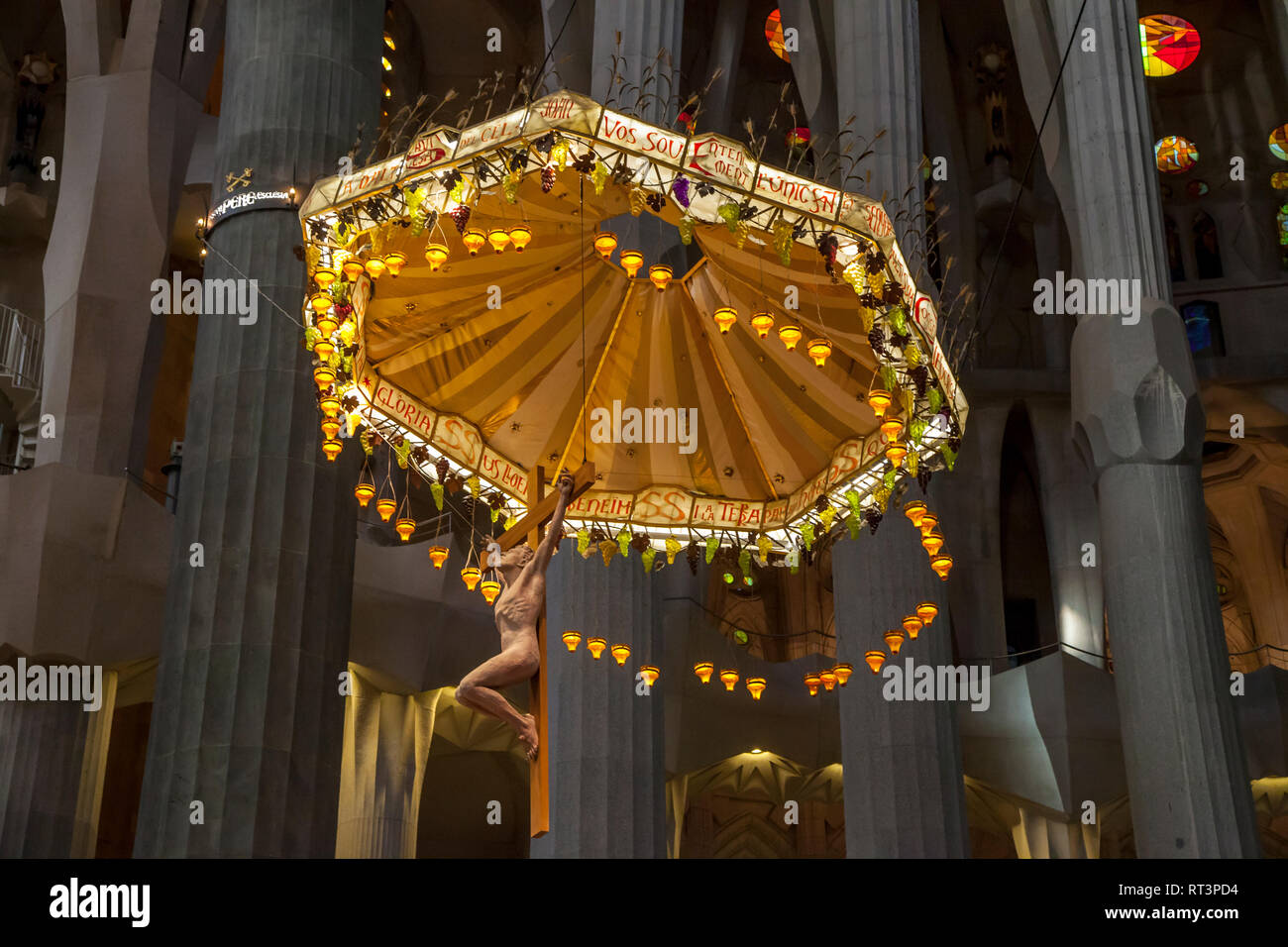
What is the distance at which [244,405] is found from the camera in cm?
1137

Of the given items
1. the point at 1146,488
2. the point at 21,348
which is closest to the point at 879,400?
the point at 1146,488

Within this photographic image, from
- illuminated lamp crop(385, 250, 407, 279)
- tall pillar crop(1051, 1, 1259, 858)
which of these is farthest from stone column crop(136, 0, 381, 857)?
tall pillar crop(1051, 1, 1259, 858)

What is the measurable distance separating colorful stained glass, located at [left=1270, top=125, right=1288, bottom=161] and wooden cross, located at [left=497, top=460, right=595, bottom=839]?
65.4ft

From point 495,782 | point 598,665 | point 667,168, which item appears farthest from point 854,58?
point 495,782

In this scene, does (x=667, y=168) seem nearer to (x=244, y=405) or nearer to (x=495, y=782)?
(x=244, y=405)

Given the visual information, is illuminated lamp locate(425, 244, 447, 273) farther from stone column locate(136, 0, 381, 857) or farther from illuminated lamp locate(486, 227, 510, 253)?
stone column locate(136, 0, 381, 857)

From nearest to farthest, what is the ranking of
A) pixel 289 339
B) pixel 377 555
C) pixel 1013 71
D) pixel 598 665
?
pixel 289 339, pixel 598 665, pixel 377 555, pixel 1013 71

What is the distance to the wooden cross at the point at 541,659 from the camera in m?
7.23

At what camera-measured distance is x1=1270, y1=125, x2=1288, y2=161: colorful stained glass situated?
24359 mm

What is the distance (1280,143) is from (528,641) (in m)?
20.8

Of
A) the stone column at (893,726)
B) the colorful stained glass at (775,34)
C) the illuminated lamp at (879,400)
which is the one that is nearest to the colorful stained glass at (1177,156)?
the colorful stained glass at (775,34)

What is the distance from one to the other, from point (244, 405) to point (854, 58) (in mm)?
7247
